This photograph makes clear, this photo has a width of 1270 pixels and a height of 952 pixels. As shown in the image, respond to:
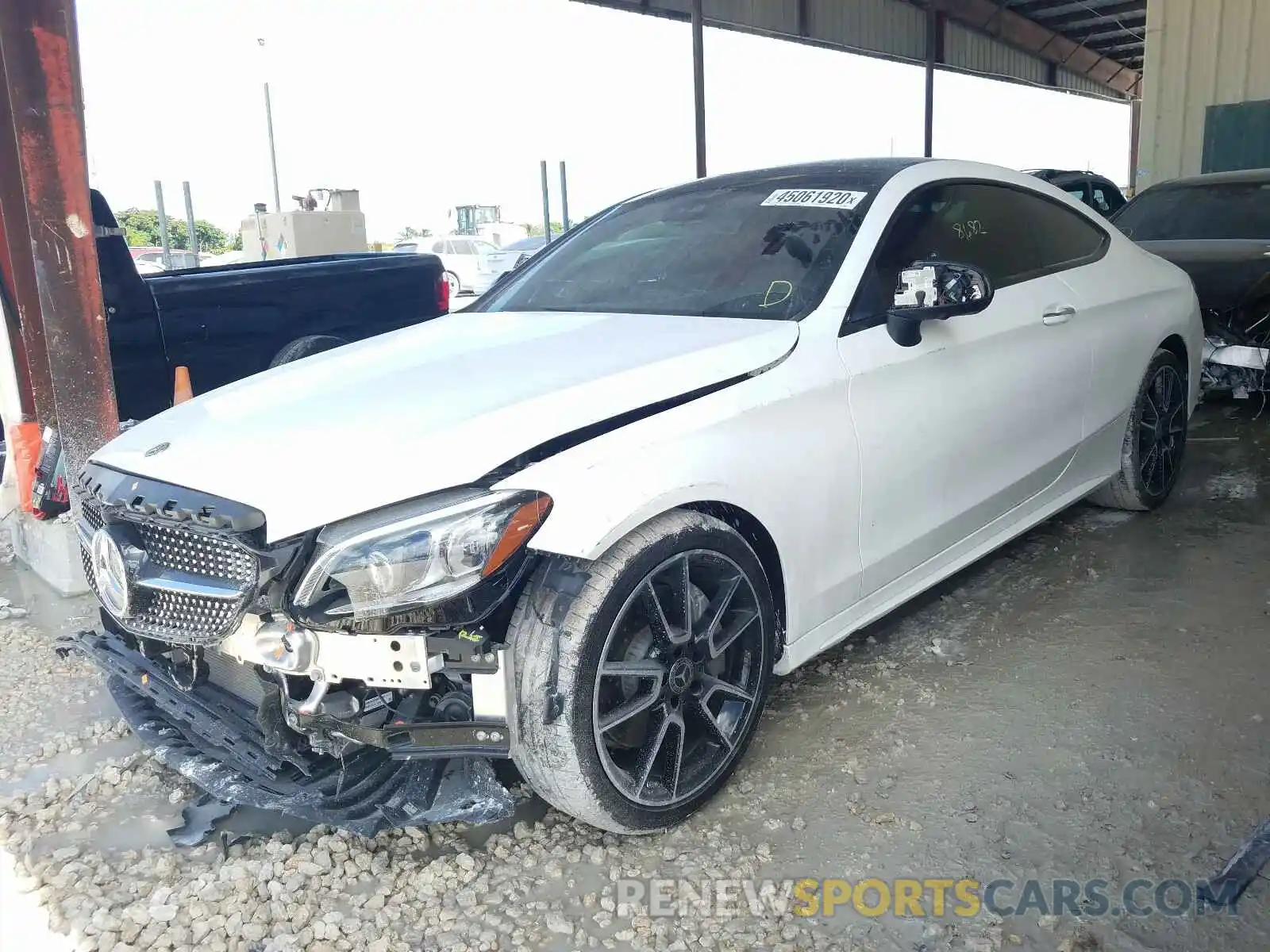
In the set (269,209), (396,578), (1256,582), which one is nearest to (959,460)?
(1256,582)

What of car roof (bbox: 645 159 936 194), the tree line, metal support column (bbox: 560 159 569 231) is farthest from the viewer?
the tree line

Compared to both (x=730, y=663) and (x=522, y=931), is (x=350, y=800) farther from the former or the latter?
(x=730, y=663)

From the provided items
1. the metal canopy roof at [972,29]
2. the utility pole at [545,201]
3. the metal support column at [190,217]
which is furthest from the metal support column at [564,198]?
the metal support column at [190,217]

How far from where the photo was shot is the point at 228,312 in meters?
5.34

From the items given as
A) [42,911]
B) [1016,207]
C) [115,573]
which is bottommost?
[42,911]

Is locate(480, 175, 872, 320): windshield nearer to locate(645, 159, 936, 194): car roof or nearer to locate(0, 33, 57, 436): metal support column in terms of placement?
locate(645, 159, 936, 194): car roof

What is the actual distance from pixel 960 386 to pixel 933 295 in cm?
39

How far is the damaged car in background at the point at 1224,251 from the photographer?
6.03 meters

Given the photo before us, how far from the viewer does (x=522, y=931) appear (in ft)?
7.04

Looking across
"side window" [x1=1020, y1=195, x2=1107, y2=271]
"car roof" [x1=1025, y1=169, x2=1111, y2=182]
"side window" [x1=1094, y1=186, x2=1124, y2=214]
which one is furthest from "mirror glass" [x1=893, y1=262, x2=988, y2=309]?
"side window" [x1=1094, y1=186, x2=1124, y2=214]

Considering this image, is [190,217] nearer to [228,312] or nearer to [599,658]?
[228,312]

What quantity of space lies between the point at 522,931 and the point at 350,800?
1.54 feet

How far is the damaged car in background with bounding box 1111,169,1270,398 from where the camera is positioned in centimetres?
603

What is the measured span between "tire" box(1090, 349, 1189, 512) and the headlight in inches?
127
